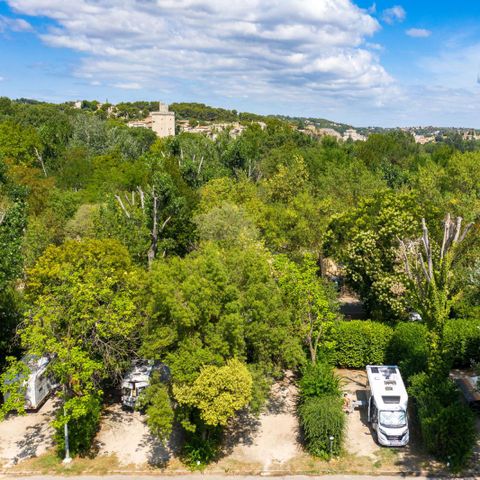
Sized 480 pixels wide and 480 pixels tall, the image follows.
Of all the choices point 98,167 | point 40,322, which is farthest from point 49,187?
point 40,322

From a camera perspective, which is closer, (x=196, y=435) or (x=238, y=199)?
(x=196, y=435)

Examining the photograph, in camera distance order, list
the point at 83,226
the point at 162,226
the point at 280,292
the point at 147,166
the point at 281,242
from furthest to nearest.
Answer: the point at 147,166
the point at 83,226
the point at 281,242
the point at 162,226
the point at 280,292

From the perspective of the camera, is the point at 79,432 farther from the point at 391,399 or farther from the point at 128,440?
the point at 391,399

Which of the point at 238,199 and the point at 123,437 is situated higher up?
the point at 238,199

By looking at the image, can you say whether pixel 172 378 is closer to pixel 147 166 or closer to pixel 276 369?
pixel 276 369

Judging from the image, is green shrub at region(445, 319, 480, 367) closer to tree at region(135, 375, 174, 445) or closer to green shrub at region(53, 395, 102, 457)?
tree at region(135, 375, 174, 445)

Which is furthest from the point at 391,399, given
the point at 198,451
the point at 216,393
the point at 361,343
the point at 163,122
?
the point at 163,122
